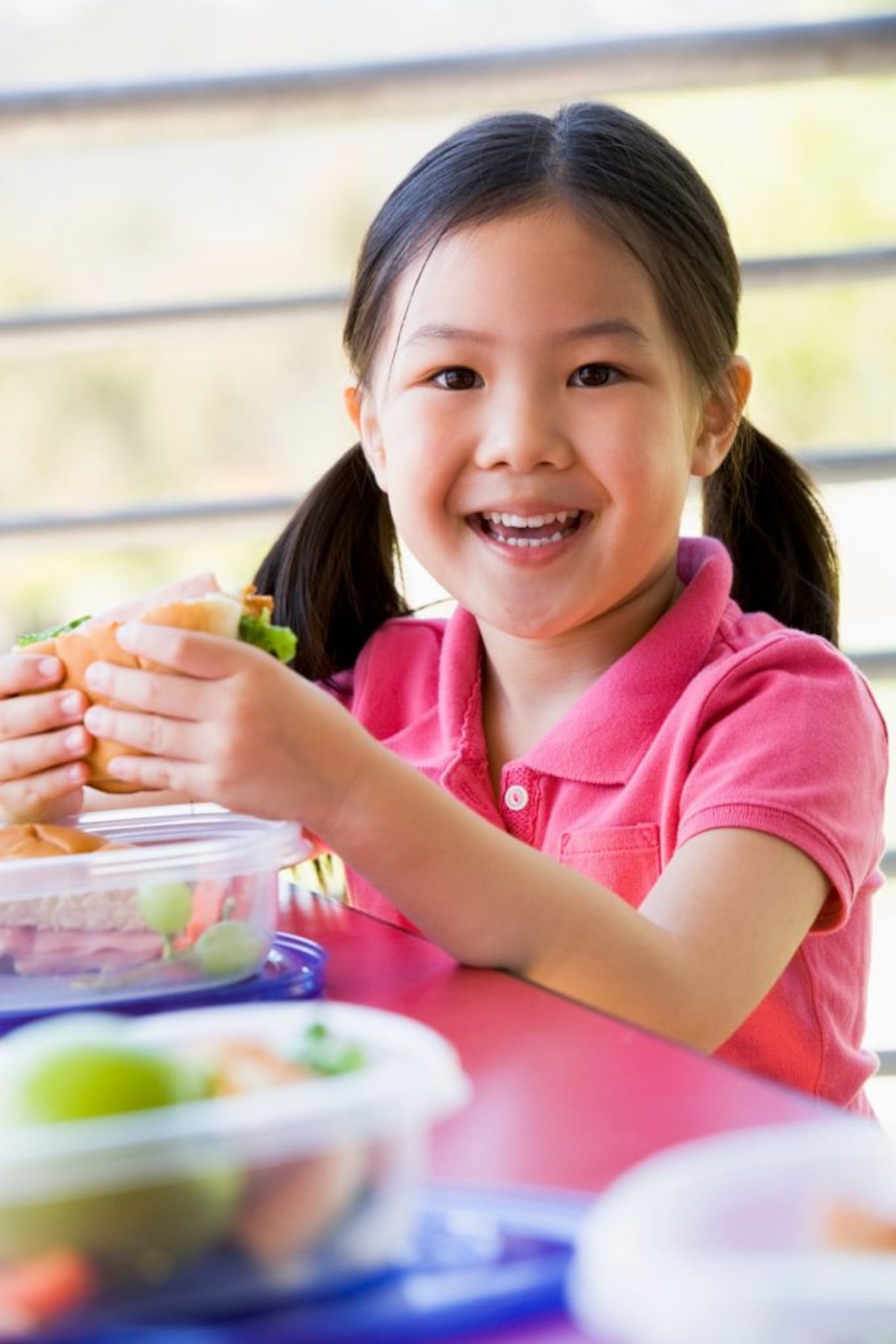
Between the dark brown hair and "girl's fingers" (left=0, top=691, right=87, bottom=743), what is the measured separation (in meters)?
0.68

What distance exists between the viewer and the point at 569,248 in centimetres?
166

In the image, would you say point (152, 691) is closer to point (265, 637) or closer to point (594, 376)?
point (265, 637)

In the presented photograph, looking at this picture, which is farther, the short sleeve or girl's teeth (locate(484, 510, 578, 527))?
girl's teeth (locate(484, 510, 578, 527))

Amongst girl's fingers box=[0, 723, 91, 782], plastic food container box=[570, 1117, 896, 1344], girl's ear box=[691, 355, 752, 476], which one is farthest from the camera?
girl's ear box=[691, 355, 752, 476]

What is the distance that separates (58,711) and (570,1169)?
26.6 inches

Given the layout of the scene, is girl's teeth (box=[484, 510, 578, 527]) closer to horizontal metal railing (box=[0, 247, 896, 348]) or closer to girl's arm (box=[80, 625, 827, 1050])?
girl's arm (box=[80, 625, 827, 1050])

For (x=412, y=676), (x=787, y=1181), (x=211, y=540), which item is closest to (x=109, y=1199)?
(x=787, y=1181)

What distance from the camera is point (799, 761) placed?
149 centimetres

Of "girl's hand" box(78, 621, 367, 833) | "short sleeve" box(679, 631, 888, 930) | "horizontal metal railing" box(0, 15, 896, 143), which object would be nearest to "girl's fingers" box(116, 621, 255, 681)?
"girl's hand" box(78, 621, 367, 833)

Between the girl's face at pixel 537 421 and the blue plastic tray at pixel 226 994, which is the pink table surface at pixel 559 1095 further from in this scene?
the girl's face at pixel 537 421

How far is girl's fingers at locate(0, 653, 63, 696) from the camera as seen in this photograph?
1.29 m

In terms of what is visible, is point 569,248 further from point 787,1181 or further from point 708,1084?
point 787,1181

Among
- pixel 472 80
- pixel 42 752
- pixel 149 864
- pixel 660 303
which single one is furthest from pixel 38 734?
pixel 472 80

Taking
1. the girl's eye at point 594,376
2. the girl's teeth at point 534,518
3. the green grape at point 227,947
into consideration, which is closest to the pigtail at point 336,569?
the girl's teeth at point 534,518
